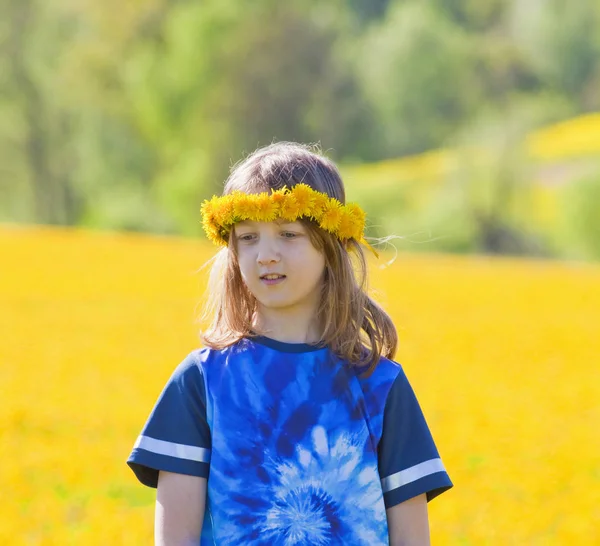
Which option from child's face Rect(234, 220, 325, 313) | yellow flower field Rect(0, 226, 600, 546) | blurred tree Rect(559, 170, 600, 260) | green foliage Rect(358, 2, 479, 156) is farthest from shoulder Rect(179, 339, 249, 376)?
green foliage Rect(358, 2, 479, 156)

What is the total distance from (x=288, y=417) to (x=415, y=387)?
313 inches

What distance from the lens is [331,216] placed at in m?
2.66

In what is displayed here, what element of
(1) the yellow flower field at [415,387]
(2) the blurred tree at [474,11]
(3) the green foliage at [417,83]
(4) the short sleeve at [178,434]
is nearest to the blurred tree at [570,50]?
(3) the green foliage at [417,83]

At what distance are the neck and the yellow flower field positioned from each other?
1.38 ft

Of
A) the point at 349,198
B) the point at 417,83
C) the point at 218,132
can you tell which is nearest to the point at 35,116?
the point at 218,132

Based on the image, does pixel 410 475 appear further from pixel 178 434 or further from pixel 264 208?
pixel 264 208

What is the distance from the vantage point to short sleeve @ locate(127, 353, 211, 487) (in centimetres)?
254

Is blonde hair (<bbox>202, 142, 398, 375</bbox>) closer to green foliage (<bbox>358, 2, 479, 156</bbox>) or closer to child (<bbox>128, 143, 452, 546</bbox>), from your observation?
child (<bbox>128, 143, 452, 546</bbox>)

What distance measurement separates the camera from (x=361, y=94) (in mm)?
46500

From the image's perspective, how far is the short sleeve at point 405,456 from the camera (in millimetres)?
2590

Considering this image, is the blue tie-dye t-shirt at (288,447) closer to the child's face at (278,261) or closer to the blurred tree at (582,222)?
the child's face at (278,261)

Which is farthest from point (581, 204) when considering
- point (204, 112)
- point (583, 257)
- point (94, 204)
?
point (94, 204)

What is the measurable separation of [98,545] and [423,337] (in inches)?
352

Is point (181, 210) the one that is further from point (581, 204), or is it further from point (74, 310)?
point (74, 310)
